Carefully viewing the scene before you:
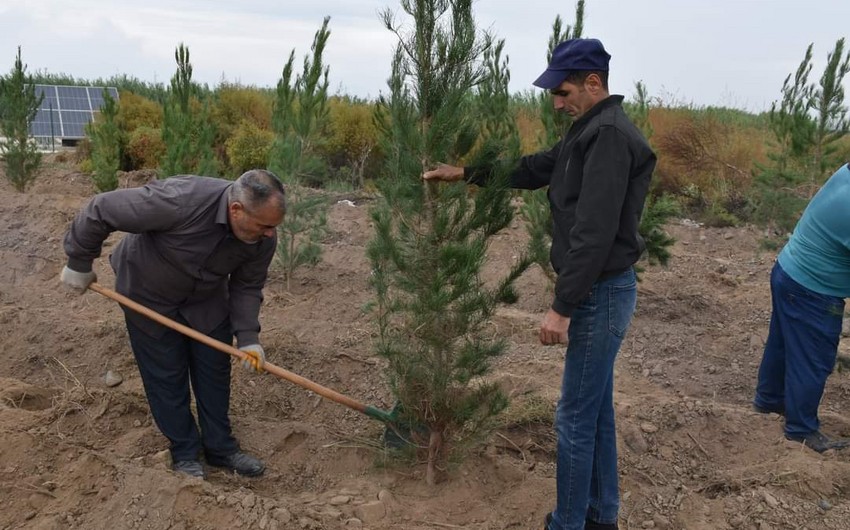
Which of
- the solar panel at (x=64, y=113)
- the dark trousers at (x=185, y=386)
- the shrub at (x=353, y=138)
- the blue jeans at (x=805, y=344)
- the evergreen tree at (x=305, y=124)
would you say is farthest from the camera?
the solar panel at (x=64, y=113)

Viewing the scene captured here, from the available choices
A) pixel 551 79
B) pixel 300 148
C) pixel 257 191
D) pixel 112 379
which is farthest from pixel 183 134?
pixel 551 79

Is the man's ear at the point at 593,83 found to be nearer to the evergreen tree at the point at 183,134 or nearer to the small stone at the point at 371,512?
the small stone at the point at 371,512

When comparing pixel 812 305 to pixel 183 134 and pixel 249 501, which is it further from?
pixel 183 134

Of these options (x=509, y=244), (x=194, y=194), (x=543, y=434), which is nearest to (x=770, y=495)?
(x=543, y=434)

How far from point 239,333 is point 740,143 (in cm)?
1554

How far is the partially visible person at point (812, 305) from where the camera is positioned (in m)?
4.43

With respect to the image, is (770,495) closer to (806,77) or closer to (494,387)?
(494,387)

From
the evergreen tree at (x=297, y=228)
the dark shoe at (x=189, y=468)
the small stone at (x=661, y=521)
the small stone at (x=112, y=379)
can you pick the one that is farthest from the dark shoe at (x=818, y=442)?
the evergreen tree at (x=297, y=228)

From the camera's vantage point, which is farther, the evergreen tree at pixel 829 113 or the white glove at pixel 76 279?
the evergreen tree at pixel 829 113

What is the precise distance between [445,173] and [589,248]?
878 millimetres

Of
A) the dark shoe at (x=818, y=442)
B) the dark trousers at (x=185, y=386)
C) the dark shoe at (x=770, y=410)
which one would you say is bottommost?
the dark shoe at (x=818, y=442)

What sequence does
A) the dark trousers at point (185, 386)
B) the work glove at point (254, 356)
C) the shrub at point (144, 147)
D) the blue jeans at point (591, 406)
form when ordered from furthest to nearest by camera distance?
the shrub at point (144, 147) < the dark trousers at point (185, 386) < the work glove at point (254, 356) < the blue jeans at point (591, 406)

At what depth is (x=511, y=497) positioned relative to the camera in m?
3.94

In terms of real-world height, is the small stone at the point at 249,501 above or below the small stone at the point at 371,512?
above
